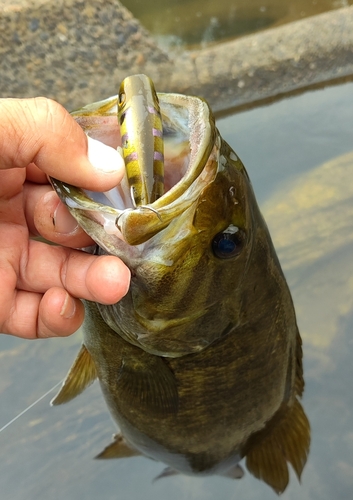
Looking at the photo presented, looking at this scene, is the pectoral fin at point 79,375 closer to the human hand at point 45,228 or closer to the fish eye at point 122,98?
the human hand at point 45,228

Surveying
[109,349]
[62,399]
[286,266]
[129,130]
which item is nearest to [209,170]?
[129,130]

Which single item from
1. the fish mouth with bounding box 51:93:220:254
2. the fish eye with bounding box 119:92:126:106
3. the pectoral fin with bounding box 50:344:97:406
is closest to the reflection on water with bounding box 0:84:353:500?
the pectoral fin with bounding box 50:344:97:406

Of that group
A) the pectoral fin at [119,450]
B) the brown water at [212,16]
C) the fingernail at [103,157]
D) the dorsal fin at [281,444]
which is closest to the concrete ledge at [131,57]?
the brown water at [212,16]

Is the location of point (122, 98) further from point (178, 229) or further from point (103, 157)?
point (178, 229)

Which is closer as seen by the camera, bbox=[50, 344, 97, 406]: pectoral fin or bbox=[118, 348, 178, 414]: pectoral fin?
bbox=[118, 348, 178, 414]: pectoral fin

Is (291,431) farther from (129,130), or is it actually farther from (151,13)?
(151,13)

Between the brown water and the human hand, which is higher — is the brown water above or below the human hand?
below

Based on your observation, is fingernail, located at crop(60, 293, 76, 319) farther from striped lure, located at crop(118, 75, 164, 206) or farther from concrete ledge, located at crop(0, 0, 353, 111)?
concrete ledge, located at crop(0, 0, 353, 111)
